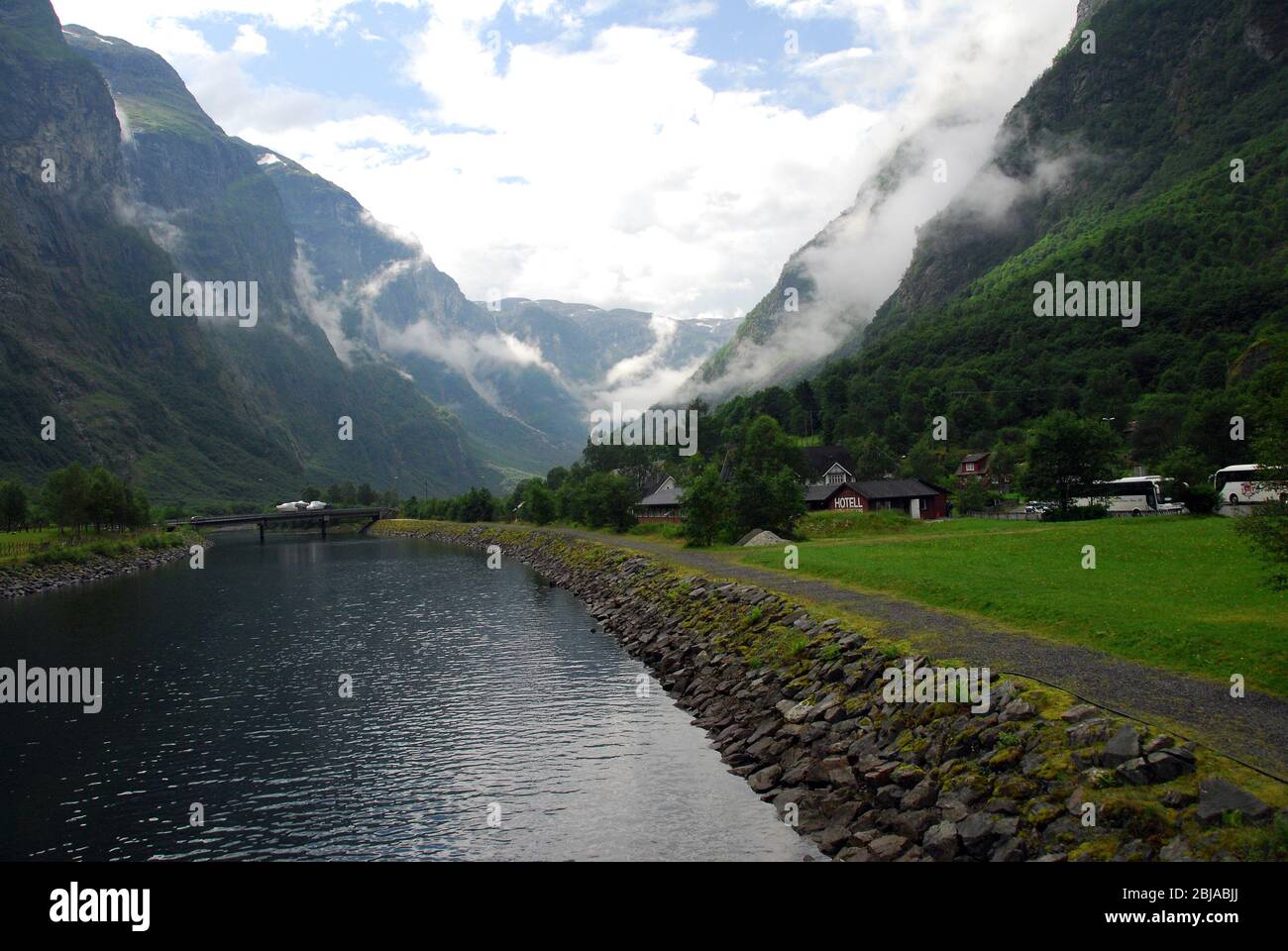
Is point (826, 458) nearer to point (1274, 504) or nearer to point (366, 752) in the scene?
point (366, 752)

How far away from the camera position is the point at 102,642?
182 ft

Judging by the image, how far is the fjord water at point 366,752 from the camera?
23156 millimetres

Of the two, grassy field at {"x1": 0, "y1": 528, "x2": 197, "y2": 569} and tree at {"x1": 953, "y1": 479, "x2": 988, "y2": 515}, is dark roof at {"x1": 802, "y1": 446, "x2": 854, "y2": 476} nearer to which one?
tree at {"x1": 953, "y1": 479, "x2": 988, "y2": 515}

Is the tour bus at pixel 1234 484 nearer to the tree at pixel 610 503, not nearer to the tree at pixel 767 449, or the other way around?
the tree at pixel 767 449

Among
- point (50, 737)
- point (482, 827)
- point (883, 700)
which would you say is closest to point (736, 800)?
point (883, 700)

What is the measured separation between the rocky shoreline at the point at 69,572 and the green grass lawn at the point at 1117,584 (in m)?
77.4

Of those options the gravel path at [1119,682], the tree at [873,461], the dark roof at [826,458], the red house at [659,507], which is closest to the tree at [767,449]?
the red house at [659,507]

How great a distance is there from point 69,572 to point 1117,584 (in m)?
110

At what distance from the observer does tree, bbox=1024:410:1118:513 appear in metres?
80.3

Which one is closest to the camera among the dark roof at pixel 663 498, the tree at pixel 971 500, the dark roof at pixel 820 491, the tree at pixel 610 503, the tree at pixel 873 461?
the tree at pixel 971 500

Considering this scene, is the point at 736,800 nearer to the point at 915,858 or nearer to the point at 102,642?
the point at 915,858

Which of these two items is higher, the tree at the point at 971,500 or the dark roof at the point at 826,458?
the dark roof at the point at 826,458

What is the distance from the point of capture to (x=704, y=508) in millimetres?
86125
